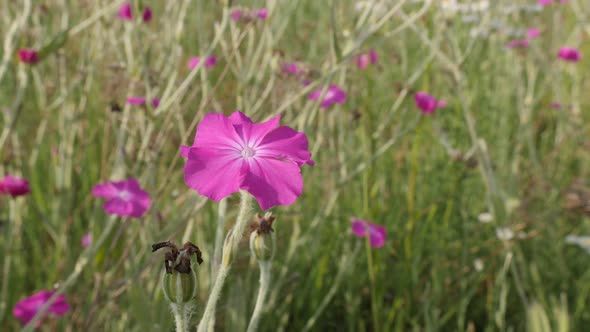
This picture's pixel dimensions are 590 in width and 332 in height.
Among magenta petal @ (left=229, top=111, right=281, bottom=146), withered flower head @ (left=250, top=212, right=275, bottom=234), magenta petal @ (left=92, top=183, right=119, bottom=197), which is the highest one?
magenta petal @ (left=92, top=183, right=119, bottom=197)

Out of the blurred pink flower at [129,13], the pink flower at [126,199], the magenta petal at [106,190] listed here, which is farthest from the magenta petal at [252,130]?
the blurred pink flower at [129,13]

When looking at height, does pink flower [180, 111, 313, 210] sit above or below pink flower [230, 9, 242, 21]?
below

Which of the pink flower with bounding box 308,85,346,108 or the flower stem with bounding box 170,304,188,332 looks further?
the pink flower with bounding box 308,85,346,108

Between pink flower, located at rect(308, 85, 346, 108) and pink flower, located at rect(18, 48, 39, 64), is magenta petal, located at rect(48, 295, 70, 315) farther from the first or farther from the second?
pink flower, located at rect(308, 85, 346, 108)

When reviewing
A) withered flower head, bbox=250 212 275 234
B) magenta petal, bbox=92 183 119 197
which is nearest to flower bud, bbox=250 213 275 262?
withered flower head, bbox=250 212 275 234

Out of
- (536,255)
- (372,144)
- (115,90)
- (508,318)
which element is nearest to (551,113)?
(536,255)

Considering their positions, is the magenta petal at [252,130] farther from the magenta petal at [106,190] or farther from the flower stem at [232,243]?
the magenta petal at [106,190]

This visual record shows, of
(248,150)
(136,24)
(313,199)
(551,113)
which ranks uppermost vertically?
(551,113)

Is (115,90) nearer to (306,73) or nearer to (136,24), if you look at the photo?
(136,24)

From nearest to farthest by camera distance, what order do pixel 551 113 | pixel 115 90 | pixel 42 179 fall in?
pixel 115 90 → pixel 42 179 → pixel 551 113
